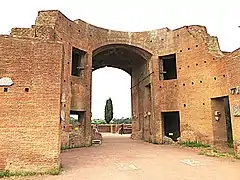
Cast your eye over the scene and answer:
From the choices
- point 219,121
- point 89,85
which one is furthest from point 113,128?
point 219,121

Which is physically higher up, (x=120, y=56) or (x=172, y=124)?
(x=120, y=56)

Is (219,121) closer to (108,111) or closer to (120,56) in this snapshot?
(120,56)

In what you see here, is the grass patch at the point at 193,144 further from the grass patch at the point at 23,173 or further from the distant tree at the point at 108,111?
the distant tree at the point at 108,111

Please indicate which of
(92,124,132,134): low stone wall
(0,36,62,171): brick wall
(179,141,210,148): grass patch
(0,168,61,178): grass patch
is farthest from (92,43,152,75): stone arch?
(92,124,132,134): low stone wall

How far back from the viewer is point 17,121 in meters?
7.21

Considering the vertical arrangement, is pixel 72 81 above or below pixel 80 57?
below

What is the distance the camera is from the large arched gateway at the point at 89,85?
7.26 metres

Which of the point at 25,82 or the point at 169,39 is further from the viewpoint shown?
the point at 169,39

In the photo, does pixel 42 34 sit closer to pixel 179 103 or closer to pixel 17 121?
pixel 17 121

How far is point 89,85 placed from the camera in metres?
16.6

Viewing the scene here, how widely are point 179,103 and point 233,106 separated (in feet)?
18.7

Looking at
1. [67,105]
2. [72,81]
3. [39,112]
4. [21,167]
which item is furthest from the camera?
[72,81]

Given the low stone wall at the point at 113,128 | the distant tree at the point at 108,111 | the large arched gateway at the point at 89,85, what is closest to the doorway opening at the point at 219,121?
Result: the large arched gateway at the point at 89,85

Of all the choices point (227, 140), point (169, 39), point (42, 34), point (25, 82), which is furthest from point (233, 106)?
point (42, 34)
